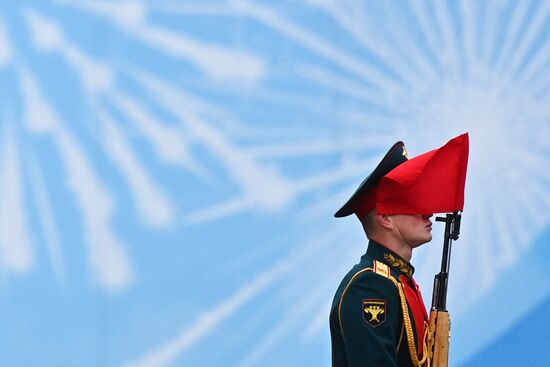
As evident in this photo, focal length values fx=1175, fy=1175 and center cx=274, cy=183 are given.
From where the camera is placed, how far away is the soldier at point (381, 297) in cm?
222

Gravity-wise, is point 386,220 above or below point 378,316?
above

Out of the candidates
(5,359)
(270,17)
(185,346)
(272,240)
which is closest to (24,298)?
(5,359)

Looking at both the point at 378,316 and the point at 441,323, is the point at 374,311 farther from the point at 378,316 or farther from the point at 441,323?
the point at 441,323

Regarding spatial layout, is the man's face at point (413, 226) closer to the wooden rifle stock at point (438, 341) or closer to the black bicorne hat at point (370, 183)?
the black bicorne hat at point (370, 183)

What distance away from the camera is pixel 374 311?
225cm

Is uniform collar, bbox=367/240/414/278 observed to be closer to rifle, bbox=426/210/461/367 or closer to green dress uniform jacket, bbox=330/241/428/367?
green dress uniform jacket, bbox=330/241/428/367

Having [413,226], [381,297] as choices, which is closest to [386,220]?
[413,226]

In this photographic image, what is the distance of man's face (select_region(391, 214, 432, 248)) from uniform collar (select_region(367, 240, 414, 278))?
44mm

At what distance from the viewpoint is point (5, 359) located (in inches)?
119

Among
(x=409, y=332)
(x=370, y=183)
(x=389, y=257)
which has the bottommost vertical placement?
(x=409, y=332)

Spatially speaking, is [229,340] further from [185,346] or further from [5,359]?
[5,359]

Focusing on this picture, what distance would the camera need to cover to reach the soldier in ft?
7.28

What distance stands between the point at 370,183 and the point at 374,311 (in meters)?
0.27

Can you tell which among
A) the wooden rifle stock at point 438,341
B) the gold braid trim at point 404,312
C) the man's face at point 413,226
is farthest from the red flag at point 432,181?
the wooden rifle stock at point 438,341
